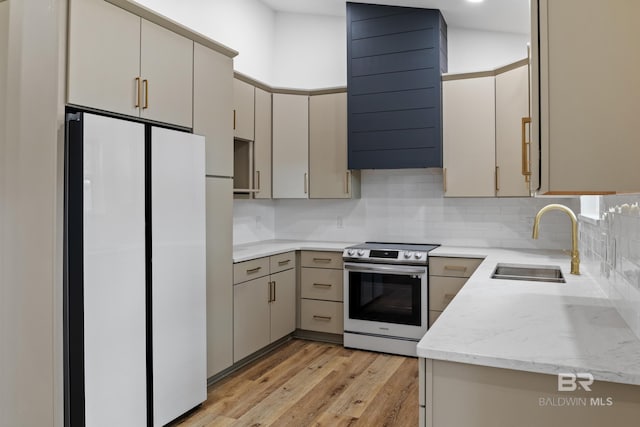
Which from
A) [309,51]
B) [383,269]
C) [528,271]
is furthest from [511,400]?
[309,51]

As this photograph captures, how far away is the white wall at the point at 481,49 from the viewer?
3896 mm

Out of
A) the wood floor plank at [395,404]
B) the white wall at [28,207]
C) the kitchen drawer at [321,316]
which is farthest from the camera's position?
the kitchen drawer at [321,316]

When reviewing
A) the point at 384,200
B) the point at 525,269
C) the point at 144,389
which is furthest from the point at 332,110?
the point at 144,389

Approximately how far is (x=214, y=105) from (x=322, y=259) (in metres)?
1.75

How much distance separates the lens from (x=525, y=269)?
292cm

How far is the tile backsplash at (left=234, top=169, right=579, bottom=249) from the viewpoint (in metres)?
3.87

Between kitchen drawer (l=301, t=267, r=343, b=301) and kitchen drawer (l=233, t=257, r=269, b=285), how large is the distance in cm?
56

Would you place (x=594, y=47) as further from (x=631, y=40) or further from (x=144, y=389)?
(x=144, y=389)

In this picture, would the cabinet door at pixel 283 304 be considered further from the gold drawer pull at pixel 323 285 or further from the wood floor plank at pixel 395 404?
the wood floor plank at pixel 395 404

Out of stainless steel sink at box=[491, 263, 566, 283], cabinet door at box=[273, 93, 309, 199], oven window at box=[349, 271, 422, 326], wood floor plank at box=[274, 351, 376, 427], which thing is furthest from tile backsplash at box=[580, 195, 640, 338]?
cabinet door at box=[273, 93, 309, 199]

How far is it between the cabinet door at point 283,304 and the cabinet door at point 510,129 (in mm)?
1942

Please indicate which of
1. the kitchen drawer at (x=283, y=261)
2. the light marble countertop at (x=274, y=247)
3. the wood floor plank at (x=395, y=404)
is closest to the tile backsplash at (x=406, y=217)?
the light marble countertop at (x=274, y=247)

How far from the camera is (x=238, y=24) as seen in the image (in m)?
4.15

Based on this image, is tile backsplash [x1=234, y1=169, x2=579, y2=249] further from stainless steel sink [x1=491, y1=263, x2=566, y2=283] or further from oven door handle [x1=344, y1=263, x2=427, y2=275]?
stainless steel sink [x1=491, y1=263, x2=566, y2=283]
